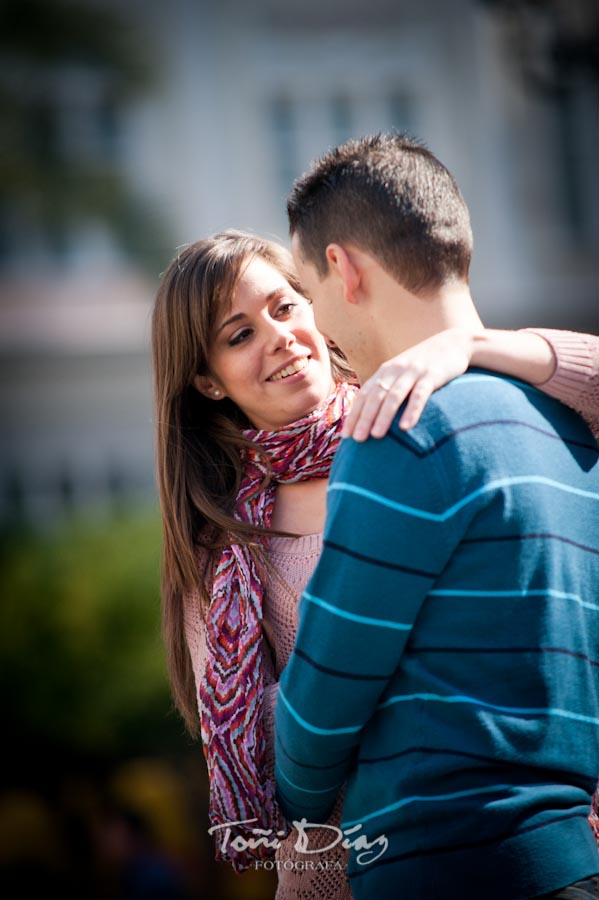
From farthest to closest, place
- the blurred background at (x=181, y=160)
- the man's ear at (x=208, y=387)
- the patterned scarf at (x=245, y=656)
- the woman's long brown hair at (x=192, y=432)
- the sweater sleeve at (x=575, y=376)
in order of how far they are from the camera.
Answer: the blurred background at (x=181, y=160), the man's ear at (x=208, y=387), the woman's long brown hair at (x=192, y=432), the patterned scarf at (x=245, y=656), the sweater sleeve at (x=575, y=376)


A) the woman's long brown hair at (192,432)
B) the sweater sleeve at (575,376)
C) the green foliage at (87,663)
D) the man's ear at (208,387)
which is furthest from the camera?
the green foliage at (87,663)

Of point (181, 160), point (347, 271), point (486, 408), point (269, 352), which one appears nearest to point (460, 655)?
point (486, 408)

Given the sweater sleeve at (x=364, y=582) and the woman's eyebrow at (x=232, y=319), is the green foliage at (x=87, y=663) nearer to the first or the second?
the woman's eyebrow at (x=232, y=319)

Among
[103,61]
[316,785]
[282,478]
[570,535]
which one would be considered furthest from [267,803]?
[103,61]

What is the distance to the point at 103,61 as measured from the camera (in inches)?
569

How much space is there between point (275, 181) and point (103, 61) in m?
2.76

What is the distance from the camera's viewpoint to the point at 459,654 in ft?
5.23

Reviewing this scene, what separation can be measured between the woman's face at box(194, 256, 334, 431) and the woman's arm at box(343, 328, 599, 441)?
79 centimetres

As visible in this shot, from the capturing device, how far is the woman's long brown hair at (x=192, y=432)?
8.32 ft

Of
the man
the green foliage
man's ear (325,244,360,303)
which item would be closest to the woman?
the man

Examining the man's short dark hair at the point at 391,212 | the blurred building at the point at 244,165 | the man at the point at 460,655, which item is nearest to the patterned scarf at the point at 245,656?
the man at the point at 460,655

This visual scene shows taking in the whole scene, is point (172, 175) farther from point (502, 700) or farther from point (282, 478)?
point (502, 700)

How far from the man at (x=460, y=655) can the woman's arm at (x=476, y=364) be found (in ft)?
0.09

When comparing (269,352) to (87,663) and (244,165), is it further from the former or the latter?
(244,165)
